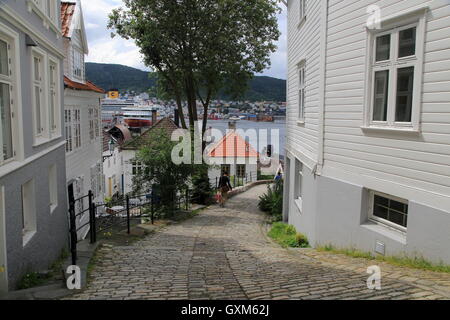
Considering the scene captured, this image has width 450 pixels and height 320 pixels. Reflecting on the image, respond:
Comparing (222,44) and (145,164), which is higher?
(222,44)

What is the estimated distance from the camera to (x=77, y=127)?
16.7 m

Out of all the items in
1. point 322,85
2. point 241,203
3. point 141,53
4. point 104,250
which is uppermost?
point 141,53

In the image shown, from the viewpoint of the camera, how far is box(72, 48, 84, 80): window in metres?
17.5

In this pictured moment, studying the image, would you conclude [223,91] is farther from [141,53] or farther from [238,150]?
[238,150]

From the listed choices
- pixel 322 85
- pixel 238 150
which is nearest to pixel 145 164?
pixel 322 85

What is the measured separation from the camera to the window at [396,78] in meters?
6.69

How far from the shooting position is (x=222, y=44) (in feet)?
68.5

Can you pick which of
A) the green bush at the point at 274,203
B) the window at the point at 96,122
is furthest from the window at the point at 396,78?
the window at the point at 96,122

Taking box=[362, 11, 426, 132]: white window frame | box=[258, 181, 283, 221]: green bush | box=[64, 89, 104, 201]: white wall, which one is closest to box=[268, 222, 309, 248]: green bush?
box=[258, 181, 283, 221]: green bush

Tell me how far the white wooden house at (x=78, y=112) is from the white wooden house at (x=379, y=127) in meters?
8.71

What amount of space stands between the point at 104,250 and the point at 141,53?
14.9 meters

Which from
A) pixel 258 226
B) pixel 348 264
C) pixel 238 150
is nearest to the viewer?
pixel 348 264

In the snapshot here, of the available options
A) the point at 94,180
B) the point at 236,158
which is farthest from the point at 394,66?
the point at 236,158

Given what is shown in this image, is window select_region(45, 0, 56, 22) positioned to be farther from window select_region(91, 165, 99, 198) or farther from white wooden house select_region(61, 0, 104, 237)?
window select_region(91, 165, 99, 198)
